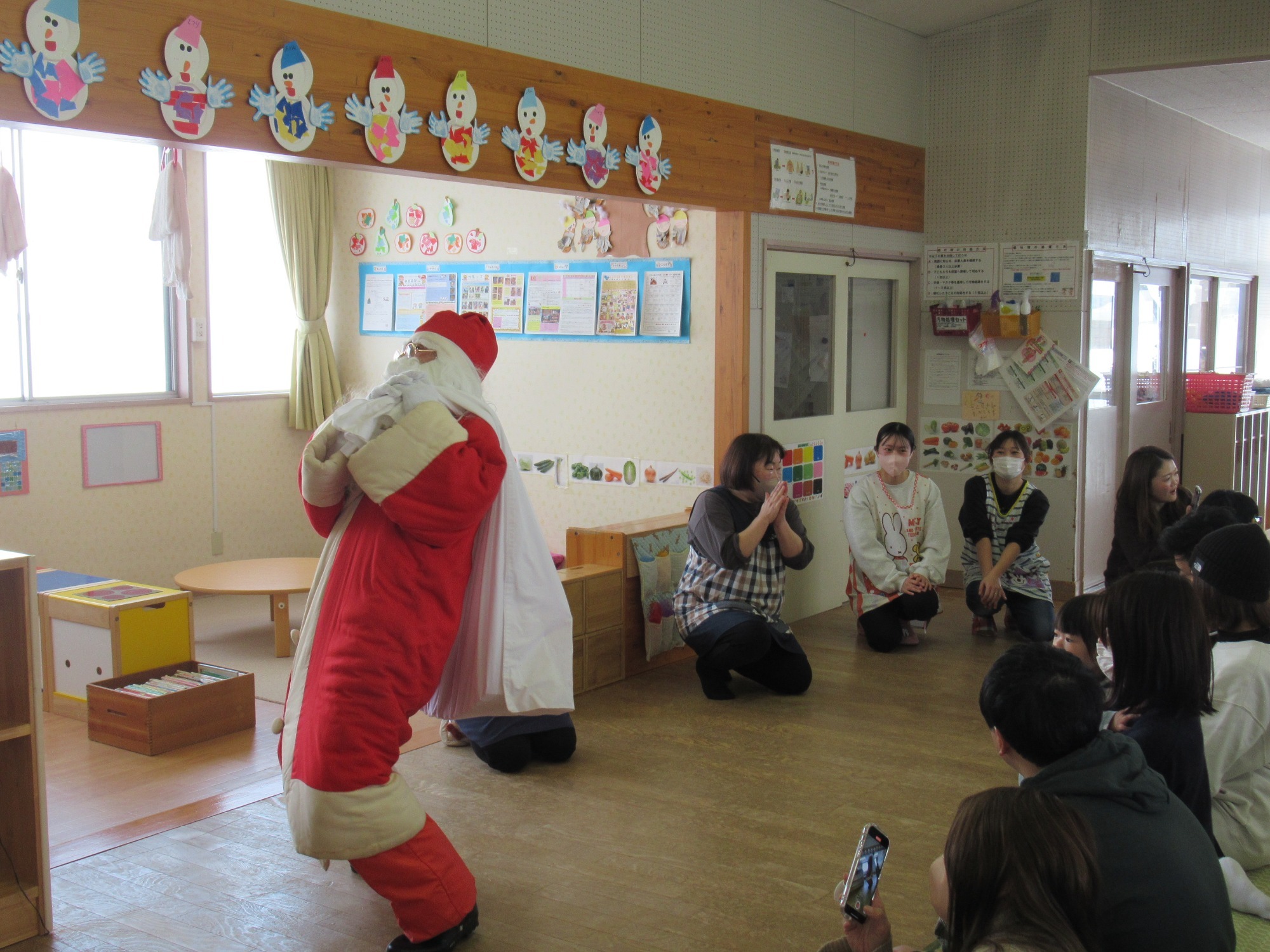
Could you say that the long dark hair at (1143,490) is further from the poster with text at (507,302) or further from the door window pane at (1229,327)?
the door window pane at (1229,327)

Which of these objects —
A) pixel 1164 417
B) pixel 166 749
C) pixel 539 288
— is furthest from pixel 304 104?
pixel 1164 417

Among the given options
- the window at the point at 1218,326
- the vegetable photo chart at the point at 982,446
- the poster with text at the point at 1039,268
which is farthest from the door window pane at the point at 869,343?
the window at the point at 1218,326

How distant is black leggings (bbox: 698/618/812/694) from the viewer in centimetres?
445

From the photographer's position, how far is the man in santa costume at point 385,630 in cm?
254

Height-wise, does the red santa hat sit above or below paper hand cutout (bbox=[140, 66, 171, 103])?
below

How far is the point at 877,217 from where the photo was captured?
613 cm

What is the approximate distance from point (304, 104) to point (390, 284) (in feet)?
11.7

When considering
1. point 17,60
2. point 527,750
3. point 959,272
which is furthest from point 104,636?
point 959,272

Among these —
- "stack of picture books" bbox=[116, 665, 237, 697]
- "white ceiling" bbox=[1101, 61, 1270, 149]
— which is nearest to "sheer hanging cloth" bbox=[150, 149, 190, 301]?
"stack of picture books" bbox=[116, 665, 237, 697]

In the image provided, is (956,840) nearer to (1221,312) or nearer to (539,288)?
(539,288)

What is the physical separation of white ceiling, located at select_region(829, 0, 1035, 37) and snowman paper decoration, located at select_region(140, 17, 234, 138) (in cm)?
360

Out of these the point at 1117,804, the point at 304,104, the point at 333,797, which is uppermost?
the point at 304,104

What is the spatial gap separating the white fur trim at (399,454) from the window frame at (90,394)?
4091 mm

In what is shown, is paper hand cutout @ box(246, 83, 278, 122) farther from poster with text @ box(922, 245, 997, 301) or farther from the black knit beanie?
poster with text @ box(922, 245, 997, 301)
